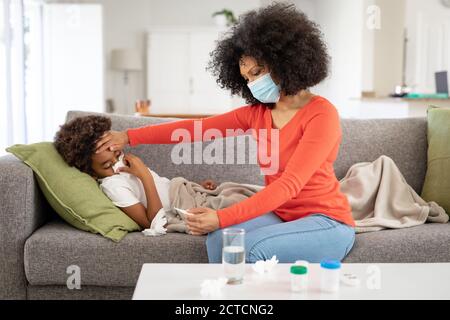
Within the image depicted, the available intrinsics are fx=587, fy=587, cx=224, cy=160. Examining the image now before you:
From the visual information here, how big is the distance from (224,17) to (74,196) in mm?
6523

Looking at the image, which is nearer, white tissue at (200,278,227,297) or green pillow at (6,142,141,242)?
white tissue at (200,278,227,297)

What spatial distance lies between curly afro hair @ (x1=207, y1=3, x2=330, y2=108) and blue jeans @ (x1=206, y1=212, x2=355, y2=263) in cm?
42

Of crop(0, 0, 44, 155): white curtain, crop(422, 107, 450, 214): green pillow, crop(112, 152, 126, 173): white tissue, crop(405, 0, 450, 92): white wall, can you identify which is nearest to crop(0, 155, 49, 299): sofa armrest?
crop(112, 152, 126, 173): white tissue

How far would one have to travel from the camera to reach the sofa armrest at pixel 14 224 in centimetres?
198

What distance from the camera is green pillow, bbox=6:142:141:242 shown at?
6.66 ft

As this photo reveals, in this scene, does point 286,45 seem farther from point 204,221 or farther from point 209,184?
point 209,184

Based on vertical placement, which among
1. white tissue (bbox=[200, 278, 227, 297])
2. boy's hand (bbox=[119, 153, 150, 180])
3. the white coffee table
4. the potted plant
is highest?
the potted plant

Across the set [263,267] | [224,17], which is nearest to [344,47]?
[224,17]

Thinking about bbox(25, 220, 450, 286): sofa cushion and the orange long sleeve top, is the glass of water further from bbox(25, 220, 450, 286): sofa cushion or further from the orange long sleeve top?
bbox(25, 220, 450, 286): sofa cushion

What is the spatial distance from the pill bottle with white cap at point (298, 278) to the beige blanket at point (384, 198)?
870 mm

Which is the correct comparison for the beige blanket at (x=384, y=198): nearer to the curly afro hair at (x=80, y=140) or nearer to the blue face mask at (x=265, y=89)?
the blue face mask at (x=265, y=89)
